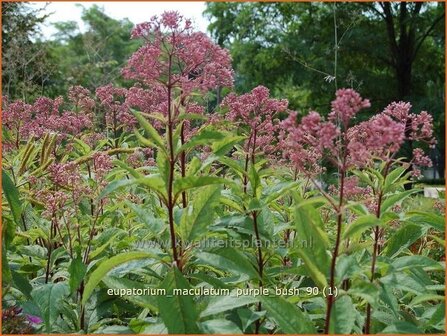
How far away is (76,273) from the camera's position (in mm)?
1897

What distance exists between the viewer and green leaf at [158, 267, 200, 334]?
1618mm

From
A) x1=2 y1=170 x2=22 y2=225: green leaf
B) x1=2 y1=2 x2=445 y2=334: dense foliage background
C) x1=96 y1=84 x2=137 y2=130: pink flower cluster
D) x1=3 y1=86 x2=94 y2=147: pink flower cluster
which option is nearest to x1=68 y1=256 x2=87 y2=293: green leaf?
x1=2 y1=2 x2=445 y2=334: dense foliage background

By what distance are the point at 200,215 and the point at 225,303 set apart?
1.00 ft

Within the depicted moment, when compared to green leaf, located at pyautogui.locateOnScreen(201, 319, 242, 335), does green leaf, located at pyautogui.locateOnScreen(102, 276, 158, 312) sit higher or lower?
higher

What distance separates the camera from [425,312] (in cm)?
190

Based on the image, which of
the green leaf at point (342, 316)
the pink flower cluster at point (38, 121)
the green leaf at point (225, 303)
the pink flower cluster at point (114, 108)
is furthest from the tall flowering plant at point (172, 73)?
the pink flower cluster at point (114, 108)

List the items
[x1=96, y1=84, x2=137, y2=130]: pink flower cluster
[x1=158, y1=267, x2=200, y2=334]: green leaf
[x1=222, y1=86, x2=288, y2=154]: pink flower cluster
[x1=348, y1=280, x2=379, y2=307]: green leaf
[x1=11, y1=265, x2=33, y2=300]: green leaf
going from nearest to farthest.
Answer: [x1=348, y1=280, x2=379, y2=307]: green leaf, [x1=158, y1=267, x2=200, y2=334]: green leaf, [x1=11, y1=265, x2=33, y2=300]: green leaf, [x1=222, y1=86, x2=288, y2=154]: pink flower cluster, [x1=96, y1=84, x2=137, y2=130]: pink flower cluster

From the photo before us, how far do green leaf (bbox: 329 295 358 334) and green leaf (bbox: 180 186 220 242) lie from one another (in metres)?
0.49

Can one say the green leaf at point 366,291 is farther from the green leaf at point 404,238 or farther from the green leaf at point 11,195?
the green leaf at point 11,195

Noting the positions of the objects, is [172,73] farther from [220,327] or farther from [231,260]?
[220,327]

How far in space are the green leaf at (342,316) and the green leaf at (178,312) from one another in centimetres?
40

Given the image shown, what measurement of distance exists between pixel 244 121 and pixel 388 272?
0.97 m

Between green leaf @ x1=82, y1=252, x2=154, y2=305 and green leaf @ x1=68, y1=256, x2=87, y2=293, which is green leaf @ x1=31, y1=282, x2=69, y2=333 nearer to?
green leaf @ x1=68, y1=256, x2=87, y2=293

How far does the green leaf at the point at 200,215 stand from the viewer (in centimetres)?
182
